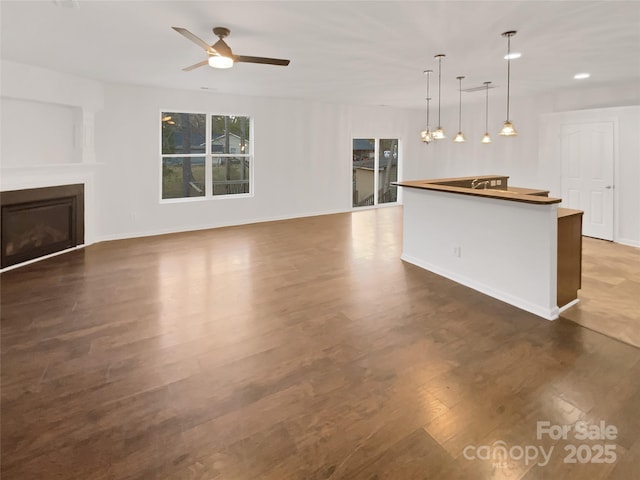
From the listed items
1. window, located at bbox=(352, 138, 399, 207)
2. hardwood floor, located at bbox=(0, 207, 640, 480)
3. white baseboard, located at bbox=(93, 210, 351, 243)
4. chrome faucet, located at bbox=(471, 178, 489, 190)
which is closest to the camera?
hardwood floor, located at bbox=(0, 207, 640, 480)

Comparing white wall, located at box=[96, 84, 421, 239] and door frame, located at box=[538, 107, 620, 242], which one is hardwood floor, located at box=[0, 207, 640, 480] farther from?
door frame, located at box=[538, 107, 620, 242]

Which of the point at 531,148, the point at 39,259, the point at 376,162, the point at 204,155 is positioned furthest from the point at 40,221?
the point at 531,148

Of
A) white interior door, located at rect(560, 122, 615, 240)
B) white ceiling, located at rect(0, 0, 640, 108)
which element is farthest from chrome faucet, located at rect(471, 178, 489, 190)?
white interior door, located at rect(560, 122, 615, 240)

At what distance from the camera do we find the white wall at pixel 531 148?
20.5 ft

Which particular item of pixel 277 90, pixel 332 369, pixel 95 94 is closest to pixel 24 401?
pixel 332 369

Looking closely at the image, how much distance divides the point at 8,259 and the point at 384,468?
5464mm

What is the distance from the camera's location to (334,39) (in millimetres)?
3938

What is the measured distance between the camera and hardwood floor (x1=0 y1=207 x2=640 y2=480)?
74.0 inches

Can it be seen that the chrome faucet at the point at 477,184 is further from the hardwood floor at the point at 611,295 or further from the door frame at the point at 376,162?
the door frame at the point at 376,162

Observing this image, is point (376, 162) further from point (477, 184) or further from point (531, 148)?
point (477, 184)

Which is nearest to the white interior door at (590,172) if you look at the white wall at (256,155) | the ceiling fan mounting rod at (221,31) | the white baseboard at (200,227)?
the white wall at (256,155)

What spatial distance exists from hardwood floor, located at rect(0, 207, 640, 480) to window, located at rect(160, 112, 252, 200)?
11.2ft

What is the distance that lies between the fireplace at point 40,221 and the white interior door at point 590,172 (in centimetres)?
840

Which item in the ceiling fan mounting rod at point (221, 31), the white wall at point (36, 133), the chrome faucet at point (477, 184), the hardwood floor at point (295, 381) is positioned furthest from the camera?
the chrome faucet at point (477, 184)
